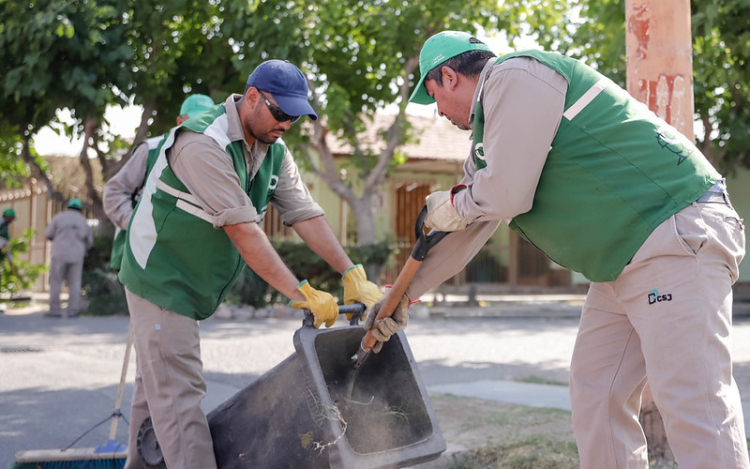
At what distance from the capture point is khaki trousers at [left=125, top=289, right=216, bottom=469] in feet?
10.2

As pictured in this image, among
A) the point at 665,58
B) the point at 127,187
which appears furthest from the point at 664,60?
the point at 127,187

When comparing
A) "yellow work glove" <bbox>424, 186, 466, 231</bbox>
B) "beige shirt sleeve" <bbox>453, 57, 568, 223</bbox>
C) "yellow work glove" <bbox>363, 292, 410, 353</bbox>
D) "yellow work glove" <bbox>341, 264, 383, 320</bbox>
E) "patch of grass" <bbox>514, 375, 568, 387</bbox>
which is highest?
"beige shirt sleeve" <bbox>453, 57, 568, 223</bbox>

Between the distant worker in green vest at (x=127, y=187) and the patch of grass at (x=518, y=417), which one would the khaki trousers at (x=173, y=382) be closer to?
the distant worker in green vest at (x=127, y=187)

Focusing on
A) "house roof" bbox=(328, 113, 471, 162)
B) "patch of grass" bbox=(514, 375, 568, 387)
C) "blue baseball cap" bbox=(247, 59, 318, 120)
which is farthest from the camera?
"house roof" bbox=(328, 113, 471, 162)

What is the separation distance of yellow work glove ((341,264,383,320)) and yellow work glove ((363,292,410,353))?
0.27 metres

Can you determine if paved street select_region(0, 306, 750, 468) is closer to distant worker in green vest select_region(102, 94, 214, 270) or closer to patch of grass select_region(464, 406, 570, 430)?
patch of grass select_region(464, 406, 570, 430)

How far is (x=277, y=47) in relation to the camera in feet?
40.7

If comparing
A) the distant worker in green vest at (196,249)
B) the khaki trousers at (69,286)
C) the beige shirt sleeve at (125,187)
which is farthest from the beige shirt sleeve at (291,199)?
the khaki trousers at (69,286)

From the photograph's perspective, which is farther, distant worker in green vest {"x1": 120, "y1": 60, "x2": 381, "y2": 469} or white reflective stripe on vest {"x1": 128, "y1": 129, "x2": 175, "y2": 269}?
white reflective stripe on vest {"x1": 128, "y1": 129, "x2": 175, "y2": 269}

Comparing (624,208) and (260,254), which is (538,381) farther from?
(624,208)

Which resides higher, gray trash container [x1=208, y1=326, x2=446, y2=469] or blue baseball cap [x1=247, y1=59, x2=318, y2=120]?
blue baseball cap [x1=247, y1=59, x2=318, y2=120]

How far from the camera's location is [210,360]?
7.67 meters

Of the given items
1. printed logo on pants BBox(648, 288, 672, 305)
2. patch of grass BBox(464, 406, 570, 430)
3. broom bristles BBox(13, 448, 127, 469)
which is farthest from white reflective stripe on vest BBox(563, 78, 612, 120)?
broom bristles BBox(13, 448, 127, 469)

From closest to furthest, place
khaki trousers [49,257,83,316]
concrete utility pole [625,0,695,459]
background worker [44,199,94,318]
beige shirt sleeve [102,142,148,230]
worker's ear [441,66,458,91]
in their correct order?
worker's ear [441,66,458,91] → concrete utility pole [625,0,695,459] → beige shirt sleeve [102,142,148,230] → background worker [44,199,94,318] → khaki trousers [49,257,83,316]
